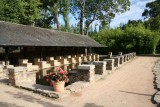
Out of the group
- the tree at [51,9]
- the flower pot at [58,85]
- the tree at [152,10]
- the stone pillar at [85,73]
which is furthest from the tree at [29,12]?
the tree at [152,10]

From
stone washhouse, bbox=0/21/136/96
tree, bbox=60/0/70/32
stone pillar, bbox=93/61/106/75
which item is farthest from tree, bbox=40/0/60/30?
stone pillar, bbox=93/61/106/75

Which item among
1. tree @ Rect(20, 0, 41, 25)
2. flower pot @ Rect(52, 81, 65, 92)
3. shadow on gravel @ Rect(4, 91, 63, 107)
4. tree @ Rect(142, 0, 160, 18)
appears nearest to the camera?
shadow on gravel @ Rect(4, 91, 63, 107)

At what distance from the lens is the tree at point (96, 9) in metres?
37.2

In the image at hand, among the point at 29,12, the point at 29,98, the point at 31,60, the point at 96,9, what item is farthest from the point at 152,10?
the point at 29,98

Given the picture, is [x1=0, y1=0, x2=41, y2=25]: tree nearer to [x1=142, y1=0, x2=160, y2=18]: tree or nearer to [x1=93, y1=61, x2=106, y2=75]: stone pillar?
[x1=93, y1=61, x2=106, y2=75]: stone pillar

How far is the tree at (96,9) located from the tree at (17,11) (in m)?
10.7

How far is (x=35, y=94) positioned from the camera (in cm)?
771

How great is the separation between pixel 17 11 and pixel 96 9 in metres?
16.0

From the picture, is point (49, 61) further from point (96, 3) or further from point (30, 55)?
point (96, 3)

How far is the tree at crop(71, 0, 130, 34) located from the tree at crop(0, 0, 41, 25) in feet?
35.1

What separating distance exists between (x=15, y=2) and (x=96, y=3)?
1598cm

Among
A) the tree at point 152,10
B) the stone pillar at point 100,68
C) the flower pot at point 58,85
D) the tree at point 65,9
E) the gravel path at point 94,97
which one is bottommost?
the gravel path at point 94,97

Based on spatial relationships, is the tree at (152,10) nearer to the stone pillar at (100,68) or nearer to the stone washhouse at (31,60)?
the stone washhouse at (31,60)

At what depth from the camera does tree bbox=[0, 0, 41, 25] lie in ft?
83.3
